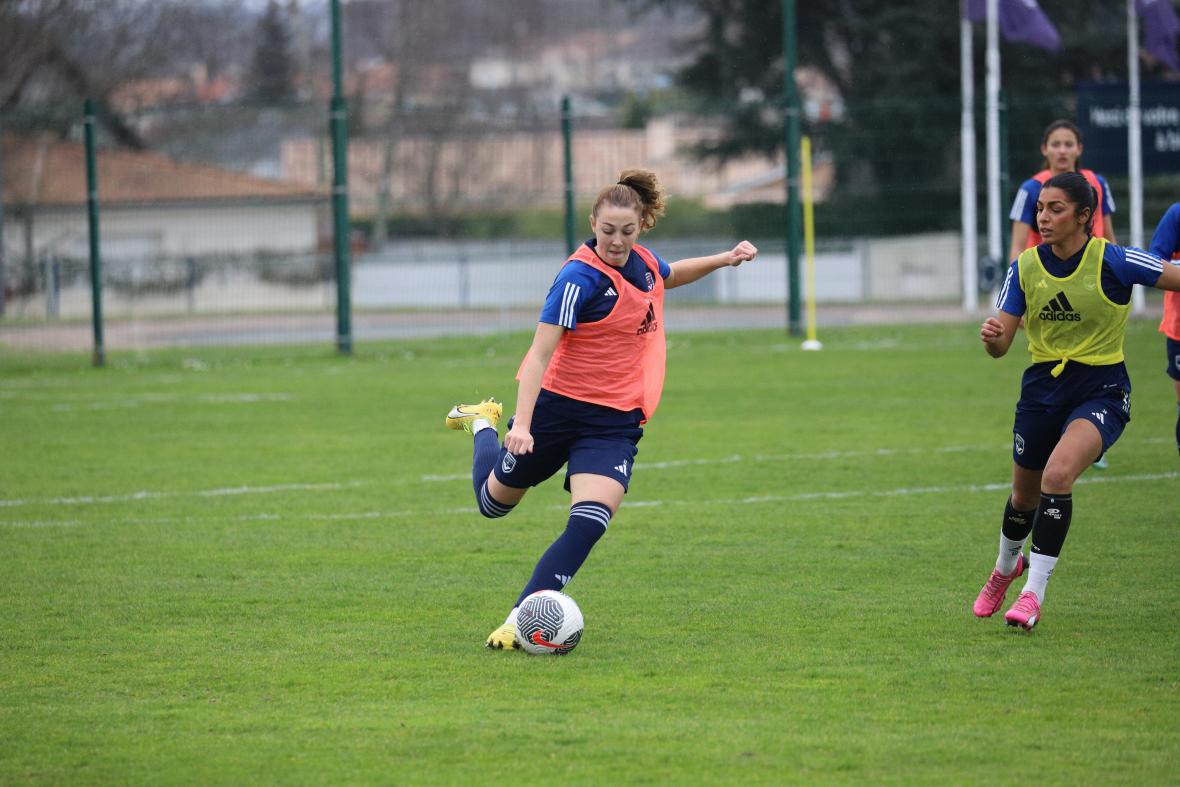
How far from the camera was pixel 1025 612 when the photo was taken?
21.4ft

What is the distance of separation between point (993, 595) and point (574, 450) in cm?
197

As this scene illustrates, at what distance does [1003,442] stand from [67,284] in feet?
49.4

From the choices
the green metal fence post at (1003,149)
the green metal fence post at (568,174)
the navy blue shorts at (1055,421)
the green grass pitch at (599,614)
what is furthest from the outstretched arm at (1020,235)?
the green metal fence post at (1003,149)

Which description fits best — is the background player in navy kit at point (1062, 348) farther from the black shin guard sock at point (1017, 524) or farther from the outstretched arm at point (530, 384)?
the outstretched arm at point (530, 384)

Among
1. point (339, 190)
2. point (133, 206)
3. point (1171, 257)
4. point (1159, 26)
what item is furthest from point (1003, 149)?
point (1171, 257)

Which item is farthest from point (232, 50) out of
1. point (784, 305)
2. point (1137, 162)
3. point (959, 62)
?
point (1137, 162)

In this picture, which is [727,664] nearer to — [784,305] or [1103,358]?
[1103,358]

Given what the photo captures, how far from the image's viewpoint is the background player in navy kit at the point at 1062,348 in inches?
259

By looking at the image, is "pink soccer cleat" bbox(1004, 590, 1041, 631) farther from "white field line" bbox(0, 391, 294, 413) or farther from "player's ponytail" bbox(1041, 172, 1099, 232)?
"white field line" bbox(0, 391, 294, 413)

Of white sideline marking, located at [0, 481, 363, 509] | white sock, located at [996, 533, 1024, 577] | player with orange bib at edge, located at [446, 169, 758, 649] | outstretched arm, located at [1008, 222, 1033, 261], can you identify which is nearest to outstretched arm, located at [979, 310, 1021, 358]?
white sock, located at [996, 533, 1024, 577]

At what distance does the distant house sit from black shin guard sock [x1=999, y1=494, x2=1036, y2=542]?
17446 millimetres

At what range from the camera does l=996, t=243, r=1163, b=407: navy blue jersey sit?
664 cm

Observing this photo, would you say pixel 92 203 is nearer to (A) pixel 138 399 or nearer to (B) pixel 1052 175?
(A) pixel 138 399

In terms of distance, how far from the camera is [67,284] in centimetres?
2247
